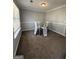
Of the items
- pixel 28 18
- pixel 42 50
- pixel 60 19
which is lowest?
pixel 42 50

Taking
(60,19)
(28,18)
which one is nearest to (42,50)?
(60,19)

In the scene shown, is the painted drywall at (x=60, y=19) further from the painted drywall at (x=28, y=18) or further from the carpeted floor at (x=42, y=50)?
the painted drywall at (x=28, y=18)

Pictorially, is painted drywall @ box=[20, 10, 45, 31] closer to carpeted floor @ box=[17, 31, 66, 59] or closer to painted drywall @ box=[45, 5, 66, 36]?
painted drywall @ box=[45, 5, 66, 36]

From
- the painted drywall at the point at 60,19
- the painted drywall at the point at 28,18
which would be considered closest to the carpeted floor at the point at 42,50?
the painted drywall at the point at 60,19

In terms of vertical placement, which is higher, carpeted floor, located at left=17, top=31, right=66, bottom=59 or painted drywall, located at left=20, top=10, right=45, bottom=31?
painted drywall, located at left=20, top=10, right=45, bottom=31

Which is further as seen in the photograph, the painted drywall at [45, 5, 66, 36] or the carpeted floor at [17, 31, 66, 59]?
the painted drywall at [45, 5, 66, 36]

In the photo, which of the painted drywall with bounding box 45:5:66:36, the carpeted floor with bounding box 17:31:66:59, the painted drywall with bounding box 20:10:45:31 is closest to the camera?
the carpeted floor with bounding box 17:31:66:59

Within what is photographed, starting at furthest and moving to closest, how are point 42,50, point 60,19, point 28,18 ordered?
point 28,18
point 60,19
point 42,50

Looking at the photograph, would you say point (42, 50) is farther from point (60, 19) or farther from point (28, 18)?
point (28, 18)

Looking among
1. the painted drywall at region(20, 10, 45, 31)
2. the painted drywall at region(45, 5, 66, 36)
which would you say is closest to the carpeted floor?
the painted drywall at region(45, 5, 66, 36)
